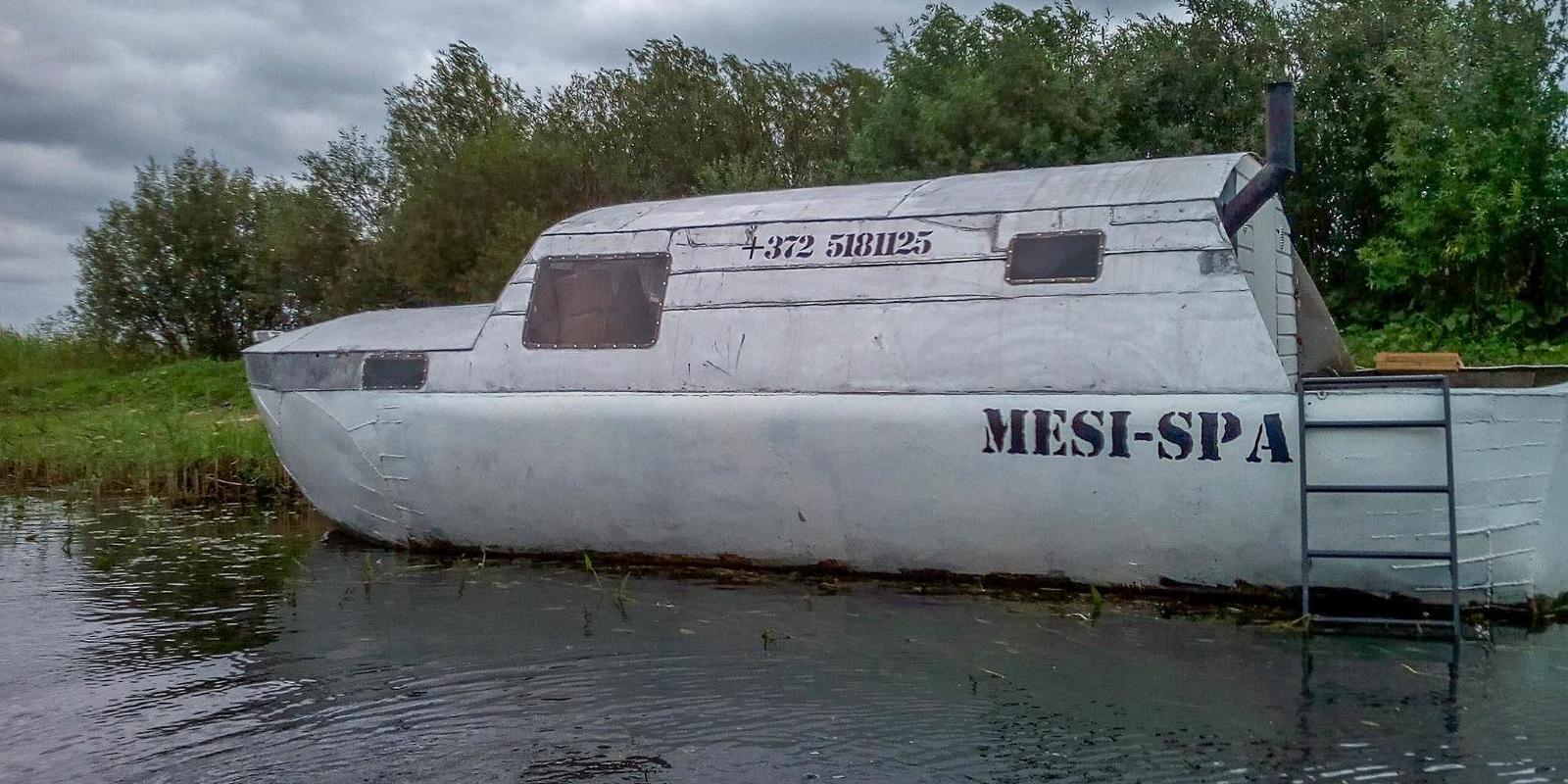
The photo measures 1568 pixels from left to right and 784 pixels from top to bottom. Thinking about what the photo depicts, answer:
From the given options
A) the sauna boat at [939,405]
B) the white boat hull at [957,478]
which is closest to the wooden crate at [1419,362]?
the sauna boat at [939,405]

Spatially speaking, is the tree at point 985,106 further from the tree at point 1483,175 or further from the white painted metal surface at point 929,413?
the white painted metal surface at point 929,413

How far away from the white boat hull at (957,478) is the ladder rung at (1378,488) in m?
0.06

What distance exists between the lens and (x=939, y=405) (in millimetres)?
7844

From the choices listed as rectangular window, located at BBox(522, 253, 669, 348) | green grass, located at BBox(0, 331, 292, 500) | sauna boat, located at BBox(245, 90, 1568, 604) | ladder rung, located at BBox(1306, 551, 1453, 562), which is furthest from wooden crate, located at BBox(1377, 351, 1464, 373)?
green grass, located at BBox(0, 331, 292, 500)

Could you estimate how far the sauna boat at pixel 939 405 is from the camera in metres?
6.96

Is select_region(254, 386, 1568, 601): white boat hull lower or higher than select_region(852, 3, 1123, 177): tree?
lower

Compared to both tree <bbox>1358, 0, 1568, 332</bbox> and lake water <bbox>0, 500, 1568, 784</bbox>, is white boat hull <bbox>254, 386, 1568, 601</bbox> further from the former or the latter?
tree <bbox>1358, 0, 1568, 332</bbox>

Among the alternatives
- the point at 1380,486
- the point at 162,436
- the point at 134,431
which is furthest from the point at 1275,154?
the point at 134,431

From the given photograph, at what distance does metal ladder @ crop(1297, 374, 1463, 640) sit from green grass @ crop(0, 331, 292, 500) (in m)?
9.69

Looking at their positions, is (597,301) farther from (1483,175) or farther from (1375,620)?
(1483,175)

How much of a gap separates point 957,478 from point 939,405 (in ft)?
1.45

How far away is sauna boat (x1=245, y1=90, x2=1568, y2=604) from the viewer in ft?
22.8

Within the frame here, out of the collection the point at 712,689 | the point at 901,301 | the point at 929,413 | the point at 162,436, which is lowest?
the point at 712,689

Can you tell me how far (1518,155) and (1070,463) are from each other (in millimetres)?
10331
